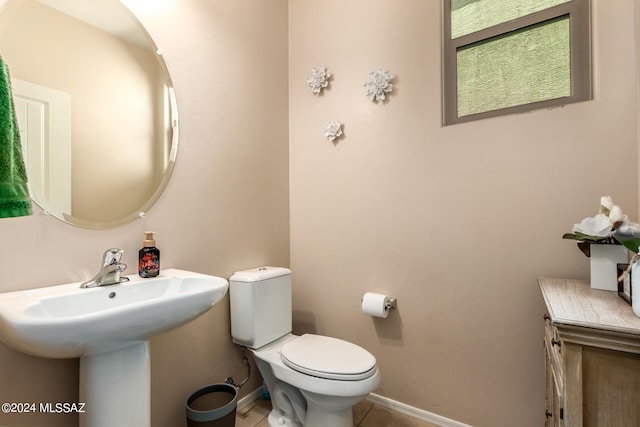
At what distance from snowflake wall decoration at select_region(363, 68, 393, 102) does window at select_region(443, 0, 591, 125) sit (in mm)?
295

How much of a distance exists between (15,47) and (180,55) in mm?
591

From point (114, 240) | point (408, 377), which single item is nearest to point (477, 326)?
point (408, 377)

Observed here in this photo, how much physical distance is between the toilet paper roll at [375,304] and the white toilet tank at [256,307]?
46cm

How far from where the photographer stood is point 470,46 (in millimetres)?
1496

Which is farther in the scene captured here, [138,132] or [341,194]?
[341,194]

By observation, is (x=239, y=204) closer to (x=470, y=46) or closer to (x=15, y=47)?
(x=15, y=47)

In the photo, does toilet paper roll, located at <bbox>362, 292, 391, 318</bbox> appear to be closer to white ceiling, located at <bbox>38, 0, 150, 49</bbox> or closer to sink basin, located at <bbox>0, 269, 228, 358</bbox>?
sink basin, located at <bbox>0, 269, 228, 358</bbox>

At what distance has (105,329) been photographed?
0.74 m

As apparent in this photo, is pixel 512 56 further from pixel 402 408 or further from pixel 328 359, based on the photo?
pixel 402 408

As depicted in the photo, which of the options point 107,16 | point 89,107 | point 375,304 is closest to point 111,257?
point 89,107

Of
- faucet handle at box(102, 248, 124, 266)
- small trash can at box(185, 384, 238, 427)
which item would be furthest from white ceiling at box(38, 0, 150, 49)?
small trash can at box(185, 384, 238, 427)

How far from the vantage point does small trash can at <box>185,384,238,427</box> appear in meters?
1.26

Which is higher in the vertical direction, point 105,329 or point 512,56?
point 512,56

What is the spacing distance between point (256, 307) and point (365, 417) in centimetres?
86
